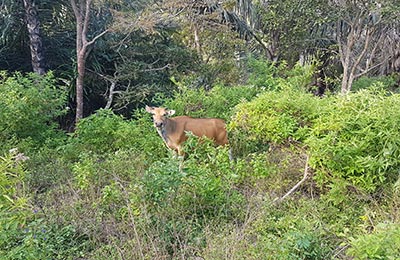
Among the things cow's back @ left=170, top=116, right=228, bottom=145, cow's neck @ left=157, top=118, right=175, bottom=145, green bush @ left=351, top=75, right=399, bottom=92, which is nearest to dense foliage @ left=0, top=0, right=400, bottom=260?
cow's back @ left=170, top=116, right=228, bottom=145

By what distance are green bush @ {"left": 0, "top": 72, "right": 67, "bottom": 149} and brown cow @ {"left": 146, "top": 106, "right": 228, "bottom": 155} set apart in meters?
2.03

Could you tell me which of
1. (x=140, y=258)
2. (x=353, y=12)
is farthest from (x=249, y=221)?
(x=353, y=12)

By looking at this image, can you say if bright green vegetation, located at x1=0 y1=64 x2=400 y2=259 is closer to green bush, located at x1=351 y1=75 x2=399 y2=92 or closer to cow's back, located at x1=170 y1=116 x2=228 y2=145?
cow's back, located at x1=170 y1=116 x2=228 y2=145

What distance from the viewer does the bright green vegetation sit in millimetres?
3445

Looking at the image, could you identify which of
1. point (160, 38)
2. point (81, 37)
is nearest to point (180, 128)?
point (81, 37)

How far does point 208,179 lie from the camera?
4.43m

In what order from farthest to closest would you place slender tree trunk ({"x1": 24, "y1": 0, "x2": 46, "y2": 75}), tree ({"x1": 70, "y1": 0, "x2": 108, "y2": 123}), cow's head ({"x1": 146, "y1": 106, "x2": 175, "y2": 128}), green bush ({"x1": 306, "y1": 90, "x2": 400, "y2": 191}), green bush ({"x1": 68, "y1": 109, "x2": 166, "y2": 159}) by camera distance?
slender tree trunk ({"x1": 24, "y1": 0, "x2": 46, "y2": 75}), tree ({"x1": 70, "y1": 0, "x2": 108, "y2": 123}), green bush ({"x1": 68, "y1": 109, "x2": 166, "y2": 159}), cow's head ({"x1": 146, "y1": 106, "x2": 175, "y2": 128}), green bush ({"x1": 306, "y1": 90, "x2": 400, "y2": 191})

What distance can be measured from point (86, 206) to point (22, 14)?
6.58 meters

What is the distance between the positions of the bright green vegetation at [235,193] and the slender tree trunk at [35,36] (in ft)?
7.90

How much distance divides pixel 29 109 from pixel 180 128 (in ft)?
8.56

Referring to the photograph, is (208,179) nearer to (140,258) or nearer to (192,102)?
(140,258)

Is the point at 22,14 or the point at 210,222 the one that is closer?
the point at 210,222

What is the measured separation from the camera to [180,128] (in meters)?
6.59

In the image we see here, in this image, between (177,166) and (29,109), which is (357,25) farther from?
(177,166)
